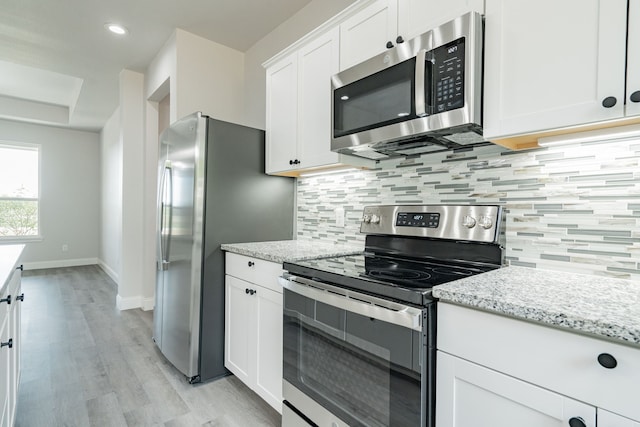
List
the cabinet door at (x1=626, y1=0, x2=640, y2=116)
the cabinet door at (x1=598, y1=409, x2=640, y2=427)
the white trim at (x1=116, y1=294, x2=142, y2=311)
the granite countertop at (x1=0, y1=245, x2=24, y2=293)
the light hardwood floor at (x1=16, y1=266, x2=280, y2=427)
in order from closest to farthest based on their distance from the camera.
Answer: the cabinet door at (x1=598, y1=409, x2=640, y2=427)
the cabinet door at (x1=626, y1=0, x2=640, y2=116)
the granite countertop at (x1=0, y1=245, x2=24, y2=293)
the light hardwood floor at (x1=16, y1=266, x2=280, y2=427)
the white trim at (x1=116, y1=294, x2=142, y2=311)

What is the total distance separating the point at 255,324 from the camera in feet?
6.15

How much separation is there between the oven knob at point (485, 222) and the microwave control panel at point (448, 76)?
19.3 inches

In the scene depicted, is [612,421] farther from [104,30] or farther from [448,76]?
[104,30]

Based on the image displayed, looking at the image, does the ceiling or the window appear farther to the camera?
the window

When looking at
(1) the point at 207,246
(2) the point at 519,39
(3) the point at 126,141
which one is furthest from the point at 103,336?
(2) the point at 519,39

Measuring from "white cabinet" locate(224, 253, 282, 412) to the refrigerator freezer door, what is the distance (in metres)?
0.22

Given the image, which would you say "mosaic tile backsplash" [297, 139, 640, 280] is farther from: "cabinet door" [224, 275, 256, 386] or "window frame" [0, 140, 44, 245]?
"window frame" [0, 140, 44, 245]

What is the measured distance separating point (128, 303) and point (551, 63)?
14.3 feet

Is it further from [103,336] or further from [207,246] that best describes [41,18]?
[103,336]

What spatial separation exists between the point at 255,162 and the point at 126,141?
2.35 meters

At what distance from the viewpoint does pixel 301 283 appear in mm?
1459

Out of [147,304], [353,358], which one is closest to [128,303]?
[147,304]

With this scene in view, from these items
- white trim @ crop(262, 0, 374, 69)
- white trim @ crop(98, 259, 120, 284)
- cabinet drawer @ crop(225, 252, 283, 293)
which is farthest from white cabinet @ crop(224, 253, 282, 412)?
white trim @ crop(98, 259, 120, 284)

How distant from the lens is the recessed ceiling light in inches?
113
